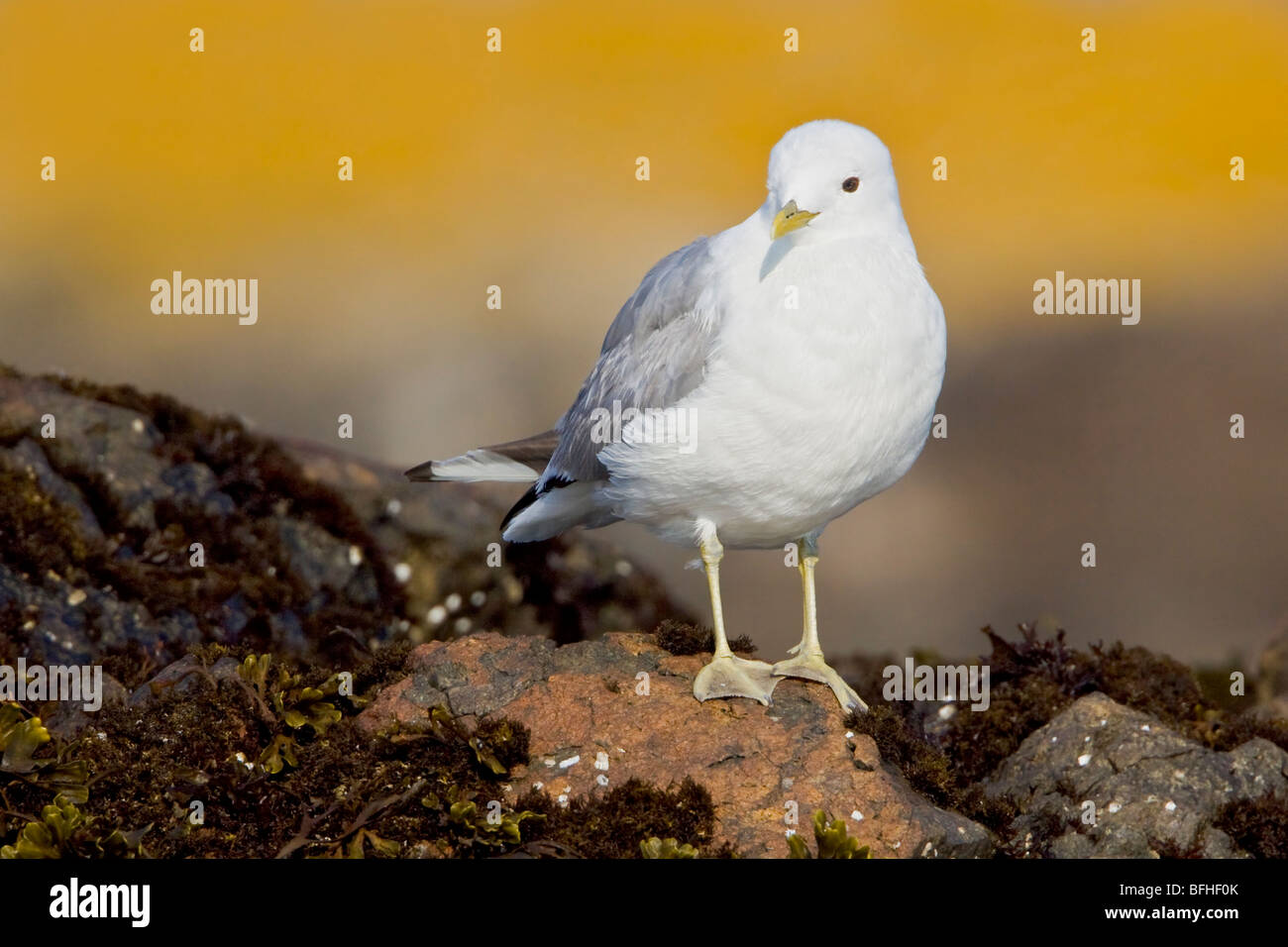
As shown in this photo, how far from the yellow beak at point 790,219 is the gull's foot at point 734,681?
2175 millimetres

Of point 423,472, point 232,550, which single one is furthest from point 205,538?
point 423,472

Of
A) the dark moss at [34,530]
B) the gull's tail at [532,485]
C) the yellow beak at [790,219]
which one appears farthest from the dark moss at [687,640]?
the dark moss at [34,530]

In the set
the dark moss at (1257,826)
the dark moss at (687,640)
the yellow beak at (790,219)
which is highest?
the yellow beak at (790,219)

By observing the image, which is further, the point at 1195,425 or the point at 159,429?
the point at 1195,425

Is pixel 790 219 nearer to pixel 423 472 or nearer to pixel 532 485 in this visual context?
pixel 532 485

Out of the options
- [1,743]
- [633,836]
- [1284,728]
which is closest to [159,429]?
[1,743]

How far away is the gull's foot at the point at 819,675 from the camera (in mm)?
6949

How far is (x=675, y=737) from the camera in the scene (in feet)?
21.4

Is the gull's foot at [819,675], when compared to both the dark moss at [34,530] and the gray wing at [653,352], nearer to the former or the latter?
the gray wing at [653,352]

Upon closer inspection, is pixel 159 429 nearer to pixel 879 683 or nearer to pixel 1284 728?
pixel 879 683

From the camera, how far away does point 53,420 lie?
32.3ft

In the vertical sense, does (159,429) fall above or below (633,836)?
above

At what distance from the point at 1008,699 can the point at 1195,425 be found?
33.3ft
